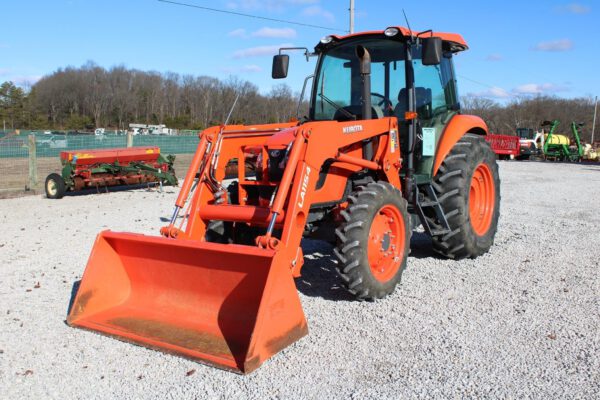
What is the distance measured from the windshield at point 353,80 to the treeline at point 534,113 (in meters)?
55.8

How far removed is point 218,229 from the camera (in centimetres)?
538

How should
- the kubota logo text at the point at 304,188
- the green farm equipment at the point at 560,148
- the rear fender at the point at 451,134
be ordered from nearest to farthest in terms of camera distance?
the kubota logo text at the point at 304,188
the rear fender at the point at 451,134
the green farm equipment at the point at 560,148

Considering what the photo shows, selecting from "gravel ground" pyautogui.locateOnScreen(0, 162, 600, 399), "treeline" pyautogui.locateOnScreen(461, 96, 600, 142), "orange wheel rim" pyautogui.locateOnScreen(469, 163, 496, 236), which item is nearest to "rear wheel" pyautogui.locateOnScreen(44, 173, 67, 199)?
"gravel ground" pyautogui.locateOnScreen(0, 162, 600, 399)

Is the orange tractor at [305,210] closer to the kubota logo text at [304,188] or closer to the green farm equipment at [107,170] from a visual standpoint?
the kubota logo text at [304,188]

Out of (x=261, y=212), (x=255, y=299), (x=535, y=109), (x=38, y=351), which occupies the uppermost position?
(x=535, y=109)

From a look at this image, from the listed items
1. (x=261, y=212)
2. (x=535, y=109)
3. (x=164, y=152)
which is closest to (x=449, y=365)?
(x=261, y=212)

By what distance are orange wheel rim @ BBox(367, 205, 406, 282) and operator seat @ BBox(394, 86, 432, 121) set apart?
1309mm

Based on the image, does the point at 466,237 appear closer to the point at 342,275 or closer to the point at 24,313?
the point at 342,275

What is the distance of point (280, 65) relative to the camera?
21.0 feet

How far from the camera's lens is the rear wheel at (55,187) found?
1270 cm

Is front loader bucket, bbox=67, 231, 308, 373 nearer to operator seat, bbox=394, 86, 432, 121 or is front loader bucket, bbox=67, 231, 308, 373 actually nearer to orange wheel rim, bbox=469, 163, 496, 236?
operator seat, bbox=394, 86, 432, 121

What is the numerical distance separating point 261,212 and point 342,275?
0.86 metres

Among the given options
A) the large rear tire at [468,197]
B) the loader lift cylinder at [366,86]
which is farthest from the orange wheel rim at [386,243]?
the large rear tire at [468,197]

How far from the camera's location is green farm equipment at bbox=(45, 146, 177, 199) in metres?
12.9
